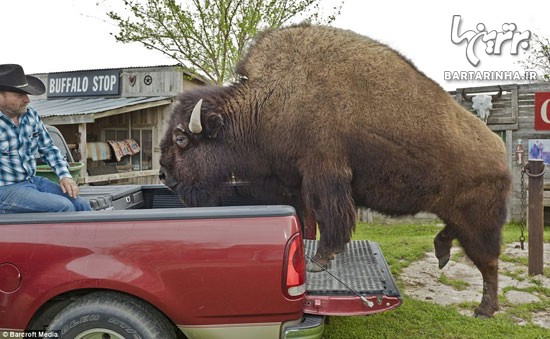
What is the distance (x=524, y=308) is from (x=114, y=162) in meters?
13.1

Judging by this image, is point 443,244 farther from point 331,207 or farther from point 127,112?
point 127,112

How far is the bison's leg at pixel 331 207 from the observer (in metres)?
3.77

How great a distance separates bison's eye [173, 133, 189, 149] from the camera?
167 inches

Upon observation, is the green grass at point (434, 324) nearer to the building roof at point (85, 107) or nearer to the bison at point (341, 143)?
the bison at point (341, 143)

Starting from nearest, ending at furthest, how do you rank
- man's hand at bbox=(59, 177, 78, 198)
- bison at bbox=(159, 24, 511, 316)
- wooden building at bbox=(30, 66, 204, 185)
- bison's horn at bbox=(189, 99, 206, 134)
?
1. man's hand at bbox=(59, 177, 78, 198)
2. bison at bbox=(159, 24, 511, 316)
3. bison's horn at bbox=(189, 99, 206, 134)
4. wooden building at bbox=(30, 66, 204, 185)

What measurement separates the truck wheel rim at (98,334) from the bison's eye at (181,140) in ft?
6.57

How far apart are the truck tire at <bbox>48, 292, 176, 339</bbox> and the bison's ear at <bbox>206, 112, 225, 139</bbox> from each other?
1917 mm

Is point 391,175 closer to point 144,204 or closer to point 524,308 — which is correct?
point 524,308

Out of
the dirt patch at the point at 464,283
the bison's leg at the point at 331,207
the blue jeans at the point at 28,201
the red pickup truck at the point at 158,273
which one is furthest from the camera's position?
the dirt patch at the point at 464,283

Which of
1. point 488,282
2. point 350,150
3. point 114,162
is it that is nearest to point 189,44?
point 114,162

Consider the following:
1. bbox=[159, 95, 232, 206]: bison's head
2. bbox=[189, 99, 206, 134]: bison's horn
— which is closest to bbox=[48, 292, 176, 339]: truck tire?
bbox=[159, 95, 232, 206]: bison's head

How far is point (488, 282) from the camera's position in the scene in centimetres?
424

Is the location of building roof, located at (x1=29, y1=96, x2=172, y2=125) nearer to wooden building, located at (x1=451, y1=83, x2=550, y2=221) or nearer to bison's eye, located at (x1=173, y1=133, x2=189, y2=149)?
bison's eye, located at (x1=173, y1=133, x2=189, y2=149)

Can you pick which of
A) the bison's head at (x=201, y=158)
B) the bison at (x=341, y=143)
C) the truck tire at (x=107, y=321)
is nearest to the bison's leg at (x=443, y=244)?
the bison at (x=341, y=143)
